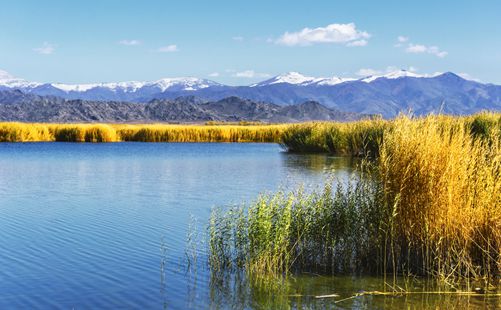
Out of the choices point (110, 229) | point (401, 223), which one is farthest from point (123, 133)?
point (401, 223)

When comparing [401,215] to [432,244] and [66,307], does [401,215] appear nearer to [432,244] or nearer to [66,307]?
[432,244]

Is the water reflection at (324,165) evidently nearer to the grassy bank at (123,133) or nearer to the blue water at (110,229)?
the blue water at (110,229)

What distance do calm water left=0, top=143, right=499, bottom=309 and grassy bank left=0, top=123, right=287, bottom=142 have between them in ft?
105

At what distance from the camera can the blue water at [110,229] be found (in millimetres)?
8758

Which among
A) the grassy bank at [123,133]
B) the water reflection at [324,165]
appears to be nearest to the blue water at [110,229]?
the water reflection at [324,165]

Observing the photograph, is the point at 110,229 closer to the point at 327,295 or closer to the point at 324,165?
the point at 327,295

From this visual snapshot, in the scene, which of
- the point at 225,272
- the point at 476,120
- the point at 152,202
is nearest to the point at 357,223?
the point at 225,272

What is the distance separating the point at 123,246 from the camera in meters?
11.6

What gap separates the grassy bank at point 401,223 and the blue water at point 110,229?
44.2 inches

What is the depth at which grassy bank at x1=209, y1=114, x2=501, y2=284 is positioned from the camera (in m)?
9.06

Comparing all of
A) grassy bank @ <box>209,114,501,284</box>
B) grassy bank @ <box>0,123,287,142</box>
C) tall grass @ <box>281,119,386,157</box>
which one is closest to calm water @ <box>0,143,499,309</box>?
grassy bank @ <box>209,114,501,284</box>

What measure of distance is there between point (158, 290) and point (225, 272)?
4.09 ft

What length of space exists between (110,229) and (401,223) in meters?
6.52

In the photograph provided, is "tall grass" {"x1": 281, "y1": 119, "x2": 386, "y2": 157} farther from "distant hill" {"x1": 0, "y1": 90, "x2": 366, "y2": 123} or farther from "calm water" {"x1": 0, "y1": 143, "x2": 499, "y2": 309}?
"distant hill" {"x1": 0, "y1": 90, "x2": 366, "y2": 123}
